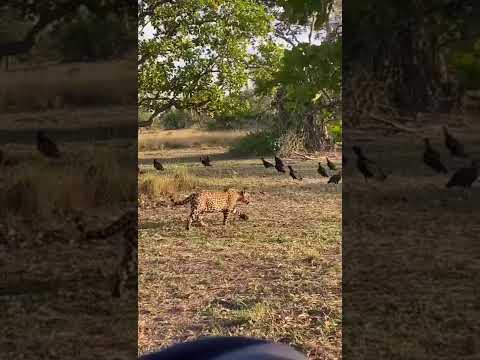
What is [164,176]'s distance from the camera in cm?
915

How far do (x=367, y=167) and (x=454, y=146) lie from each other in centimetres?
25

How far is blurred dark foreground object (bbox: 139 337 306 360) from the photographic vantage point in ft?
2.32

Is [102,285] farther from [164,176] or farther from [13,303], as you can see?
[164,176]

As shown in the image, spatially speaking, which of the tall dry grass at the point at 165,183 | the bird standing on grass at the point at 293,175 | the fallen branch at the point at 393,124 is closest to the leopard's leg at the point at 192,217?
the tall dry grass at the point at 165,183

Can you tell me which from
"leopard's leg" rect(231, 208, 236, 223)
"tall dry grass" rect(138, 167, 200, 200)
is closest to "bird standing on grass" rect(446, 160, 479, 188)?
"leopard's leg" rect(231, 208, 236, 223)

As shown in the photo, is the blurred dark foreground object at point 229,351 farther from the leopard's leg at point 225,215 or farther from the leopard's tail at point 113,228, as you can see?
the leopard's leg at point 225,215

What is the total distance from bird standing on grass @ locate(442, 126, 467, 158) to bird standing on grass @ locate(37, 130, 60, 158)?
3.56 feet

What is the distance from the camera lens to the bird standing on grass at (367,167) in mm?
1902

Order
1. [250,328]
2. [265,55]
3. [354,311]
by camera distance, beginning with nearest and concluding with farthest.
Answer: [354,311]
[250,328]
[265,55]

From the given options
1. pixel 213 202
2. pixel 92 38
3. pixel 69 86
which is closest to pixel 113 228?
pixel 69 86

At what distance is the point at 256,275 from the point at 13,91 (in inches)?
236


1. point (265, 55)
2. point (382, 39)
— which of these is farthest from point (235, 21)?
point (382, 39)

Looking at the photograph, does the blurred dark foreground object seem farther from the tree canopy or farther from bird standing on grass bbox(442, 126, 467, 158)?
the tree canopy

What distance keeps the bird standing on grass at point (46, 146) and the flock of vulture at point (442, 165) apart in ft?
2.69
